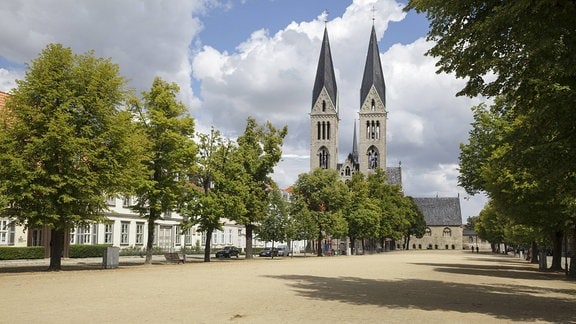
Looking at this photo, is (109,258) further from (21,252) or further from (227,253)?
(227,253)

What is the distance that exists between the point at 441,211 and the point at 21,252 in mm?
145863

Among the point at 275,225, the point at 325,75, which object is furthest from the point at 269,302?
the point at 325,75

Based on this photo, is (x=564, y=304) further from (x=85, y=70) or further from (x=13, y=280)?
(x=85, y=70)

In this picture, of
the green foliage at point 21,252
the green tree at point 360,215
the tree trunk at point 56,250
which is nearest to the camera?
the tree trunk at point 56,250

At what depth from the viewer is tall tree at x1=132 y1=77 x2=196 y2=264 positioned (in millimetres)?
36312

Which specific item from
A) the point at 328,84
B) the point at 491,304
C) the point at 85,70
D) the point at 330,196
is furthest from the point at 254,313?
the point at 328,84

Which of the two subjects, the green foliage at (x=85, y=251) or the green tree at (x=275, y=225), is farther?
the green tree at (x=275, y=225)

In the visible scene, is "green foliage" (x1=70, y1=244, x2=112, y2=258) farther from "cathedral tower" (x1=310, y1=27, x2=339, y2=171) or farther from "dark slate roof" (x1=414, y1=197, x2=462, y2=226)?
"dark slate roof" (x1=414, y1=197, x2=462, y2=226)

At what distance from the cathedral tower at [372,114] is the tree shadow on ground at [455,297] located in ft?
366

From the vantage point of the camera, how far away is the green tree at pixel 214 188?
41.7 metres

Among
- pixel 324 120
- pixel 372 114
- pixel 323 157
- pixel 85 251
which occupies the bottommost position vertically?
pixel 85 251

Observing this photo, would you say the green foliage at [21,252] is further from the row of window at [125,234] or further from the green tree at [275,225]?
the green tree at [275,225]

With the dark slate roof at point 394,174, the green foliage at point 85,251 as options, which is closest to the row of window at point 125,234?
the green foliage at point 85,251

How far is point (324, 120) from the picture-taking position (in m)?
134
